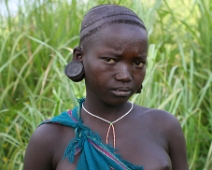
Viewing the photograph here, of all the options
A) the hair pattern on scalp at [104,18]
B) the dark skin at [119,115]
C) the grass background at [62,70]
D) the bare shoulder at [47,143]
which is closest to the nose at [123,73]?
the dark skin at [119,115]

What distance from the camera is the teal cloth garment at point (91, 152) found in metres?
2.15

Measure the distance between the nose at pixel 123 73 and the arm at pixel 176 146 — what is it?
361mm

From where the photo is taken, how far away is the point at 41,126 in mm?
2301

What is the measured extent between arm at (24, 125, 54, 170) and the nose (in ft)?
1.23

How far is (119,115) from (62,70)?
1568mm

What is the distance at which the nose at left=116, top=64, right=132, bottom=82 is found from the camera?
2.10 meters

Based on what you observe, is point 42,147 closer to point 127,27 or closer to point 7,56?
point 127,27

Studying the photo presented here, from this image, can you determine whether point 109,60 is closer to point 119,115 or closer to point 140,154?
point 119,115

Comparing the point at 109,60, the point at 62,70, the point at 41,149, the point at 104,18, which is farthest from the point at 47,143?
the point at 62,70

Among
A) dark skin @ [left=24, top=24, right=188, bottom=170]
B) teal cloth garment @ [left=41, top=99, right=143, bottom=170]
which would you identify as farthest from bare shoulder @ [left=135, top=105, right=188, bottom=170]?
teal cloth garment @ [left=41, top=99, right=143, bottom=170]

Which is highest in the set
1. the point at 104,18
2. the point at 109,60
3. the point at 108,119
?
the point at 104,18

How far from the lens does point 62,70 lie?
3.81 metres

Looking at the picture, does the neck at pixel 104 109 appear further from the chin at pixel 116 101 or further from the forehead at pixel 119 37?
the forehead at pixel 119 37

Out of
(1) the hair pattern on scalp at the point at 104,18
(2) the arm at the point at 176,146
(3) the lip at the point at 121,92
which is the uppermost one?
(1) the hair pattern on scalp at the point at 104,18
